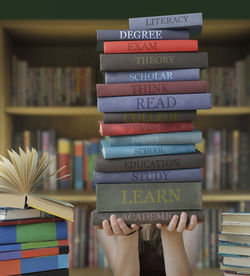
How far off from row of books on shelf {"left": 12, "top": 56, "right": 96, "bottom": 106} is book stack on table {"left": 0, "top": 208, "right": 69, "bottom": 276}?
3.85 ft

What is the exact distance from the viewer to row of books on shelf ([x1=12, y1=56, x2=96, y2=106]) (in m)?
1.94

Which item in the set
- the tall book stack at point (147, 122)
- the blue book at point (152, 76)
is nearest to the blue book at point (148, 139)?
the tall book stack at point (147, 122)

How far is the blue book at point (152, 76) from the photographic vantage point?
837 millimetres

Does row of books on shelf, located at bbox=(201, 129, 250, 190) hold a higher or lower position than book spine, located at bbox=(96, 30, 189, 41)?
lower

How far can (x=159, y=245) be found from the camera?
1476 millimetres

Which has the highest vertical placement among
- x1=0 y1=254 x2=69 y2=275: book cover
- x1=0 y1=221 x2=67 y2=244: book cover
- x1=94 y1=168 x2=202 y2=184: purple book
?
x1=94 y1=168 x2=202 y2=184: purple book

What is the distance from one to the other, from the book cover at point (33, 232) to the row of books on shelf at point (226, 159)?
124 cm

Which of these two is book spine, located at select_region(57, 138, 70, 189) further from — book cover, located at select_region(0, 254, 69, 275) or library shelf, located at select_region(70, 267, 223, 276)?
book cover, located at select_region(0, 254, 69, 275)

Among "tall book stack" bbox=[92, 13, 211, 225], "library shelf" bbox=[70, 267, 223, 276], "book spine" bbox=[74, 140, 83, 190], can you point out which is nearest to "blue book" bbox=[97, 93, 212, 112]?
"tall book stack" bbox=[92, 13, 211, 225]

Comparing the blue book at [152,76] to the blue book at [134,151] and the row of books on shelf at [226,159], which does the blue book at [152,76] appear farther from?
the row of books on shelf at [226,159]

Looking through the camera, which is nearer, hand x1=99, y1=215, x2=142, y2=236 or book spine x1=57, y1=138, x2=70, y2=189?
hand x1=99, y1=215, x2=142, y2=236

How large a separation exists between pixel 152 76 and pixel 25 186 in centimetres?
37

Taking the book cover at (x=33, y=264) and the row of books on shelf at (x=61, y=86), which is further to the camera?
the row of books on shelf at (x=61, y=86)

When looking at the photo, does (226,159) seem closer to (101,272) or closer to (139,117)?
(101,272)
